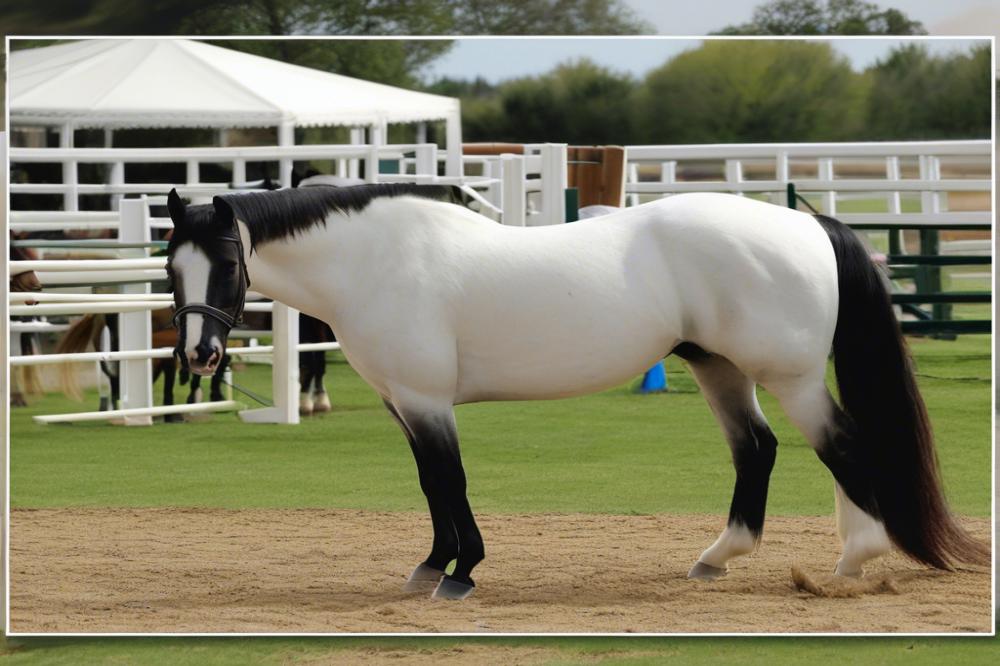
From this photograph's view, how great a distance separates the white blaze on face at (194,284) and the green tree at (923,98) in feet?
49.5

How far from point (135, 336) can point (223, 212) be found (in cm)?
521

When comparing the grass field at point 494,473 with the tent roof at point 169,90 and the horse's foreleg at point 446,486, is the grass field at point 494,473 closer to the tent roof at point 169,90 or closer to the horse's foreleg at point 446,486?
the horse's foreleg at point 446,486

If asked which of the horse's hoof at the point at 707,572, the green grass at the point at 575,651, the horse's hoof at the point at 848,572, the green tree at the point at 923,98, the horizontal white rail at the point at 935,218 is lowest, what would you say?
the green grass at the point at 575,651

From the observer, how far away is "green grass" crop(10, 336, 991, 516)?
6922 mm

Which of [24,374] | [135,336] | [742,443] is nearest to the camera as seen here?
[742,443]

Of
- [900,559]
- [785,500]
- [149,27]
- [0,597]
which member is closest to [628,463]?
[785,500]

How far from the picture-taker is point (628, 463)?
7.84 meters

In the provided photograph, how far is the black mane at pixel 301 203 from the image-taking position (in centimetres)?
435

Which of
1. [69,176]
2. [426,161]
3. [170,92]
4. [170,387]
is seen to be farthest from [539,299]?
[170,92]

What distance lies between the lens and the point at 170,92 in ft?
48.5

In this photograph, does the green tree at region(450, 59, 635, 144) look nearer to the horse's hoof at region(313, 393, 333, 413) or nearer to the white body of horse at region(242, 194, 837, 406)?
the horse's hoof at region(313, 393, 333, 413)

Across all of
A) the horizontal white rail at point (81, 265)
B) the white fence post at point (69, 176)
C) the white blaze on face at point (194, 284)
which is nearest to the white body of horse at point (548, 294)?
the white blaze on face at point (194, 284)

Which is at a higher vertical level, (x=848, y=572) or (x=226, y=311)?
(x=226, y=311)

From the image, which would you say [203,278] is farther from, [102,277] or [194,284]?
[102,277]
